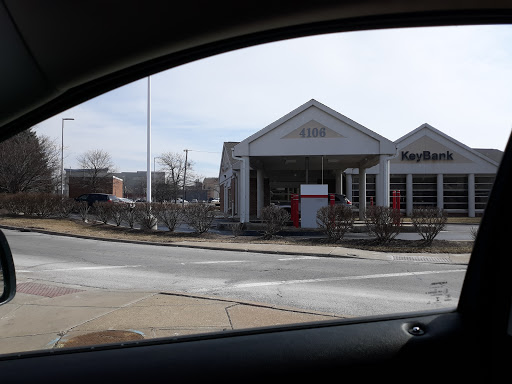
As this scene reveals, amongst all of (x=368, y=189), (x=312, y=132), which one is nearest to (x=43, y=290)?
(x=312, y=132)

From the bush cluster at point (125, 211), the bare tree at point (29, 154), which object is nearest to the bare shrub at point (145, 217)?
the bush cluster at point (125, 211)

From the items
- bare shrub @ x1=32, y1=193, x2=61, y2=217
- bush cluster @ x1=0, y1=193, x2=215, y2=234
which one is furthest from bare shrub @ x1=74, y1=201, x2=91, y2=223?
bare shrub @ x1=32, y1=193, x2=61, y2=217

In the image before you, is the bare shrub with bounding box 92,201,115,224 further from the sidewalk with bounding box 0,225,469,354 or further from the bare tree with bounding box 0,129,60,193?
the bare tree with bounding box 0,129,60,193

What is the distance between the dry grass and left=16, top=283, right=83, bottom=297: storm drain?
8.20 meters

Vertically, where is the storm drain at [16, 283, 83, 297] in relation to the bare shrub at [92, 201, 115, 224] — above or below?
below

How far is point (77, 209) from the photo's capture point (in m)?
21.5

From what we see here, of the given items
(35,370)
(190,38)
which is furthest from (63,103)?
(35,370)

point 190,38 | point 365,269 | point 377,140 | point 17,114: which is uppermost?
point 377,140

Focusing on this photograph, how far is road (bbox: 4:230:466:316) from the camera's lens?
696cm

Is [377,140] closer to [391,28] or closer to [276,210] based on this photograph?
[276,210]

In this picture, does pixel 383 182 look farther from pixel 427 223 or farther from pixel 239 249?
pixel 239 249

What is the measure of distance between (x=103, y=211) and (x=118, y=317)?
652 inches

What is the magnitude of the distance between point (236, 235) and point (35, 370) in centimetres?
1585

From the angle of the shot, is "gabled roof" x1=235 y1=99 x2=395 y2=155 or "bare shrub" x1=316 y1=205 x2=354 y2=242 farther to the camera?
"gabled roof" x1=235 y1=99 x2=395 y2=155
